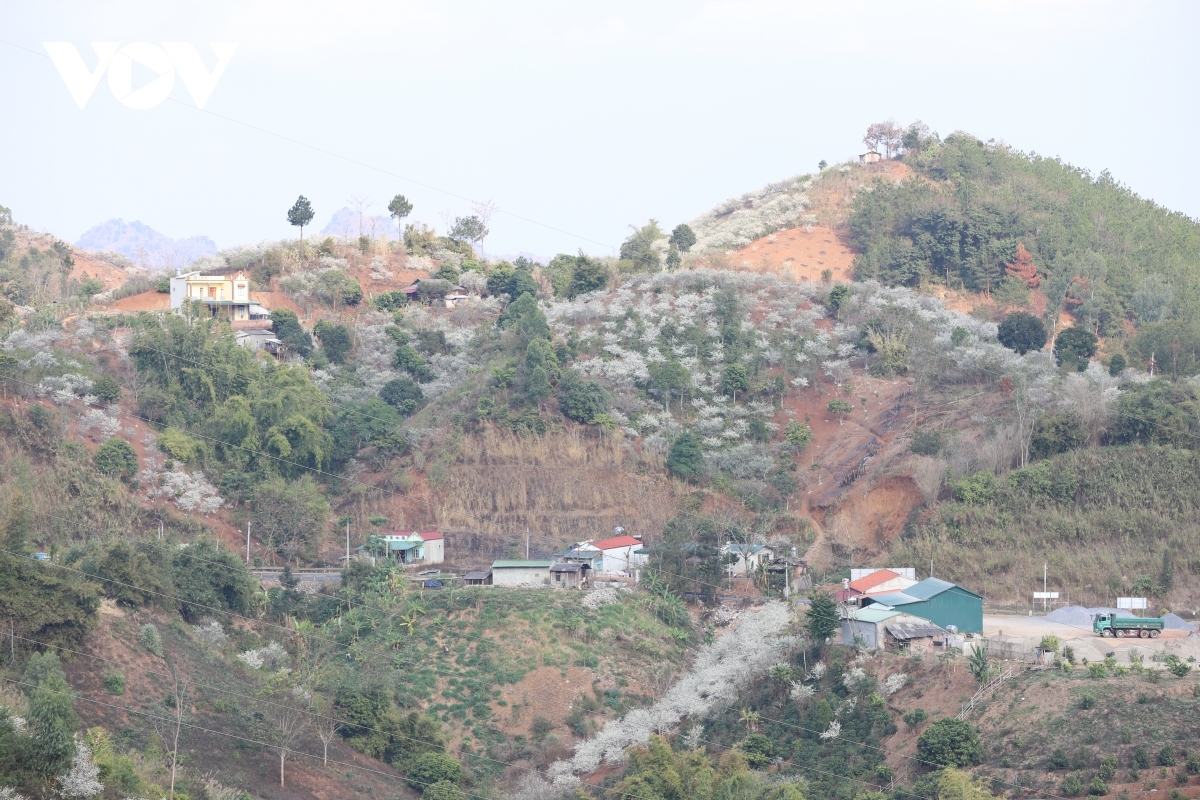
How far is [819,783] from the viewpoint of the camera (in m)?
30.2

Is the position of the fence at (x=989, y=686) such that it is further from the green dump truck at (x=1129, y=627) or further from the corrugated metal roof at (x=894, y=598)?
the corrugated metal roof at (x=894, y=598)

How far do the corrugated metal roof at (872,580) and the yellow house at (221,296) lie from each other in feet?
105

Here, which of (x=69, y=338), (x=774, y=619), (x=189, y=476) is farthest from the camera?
(x=69, y=338)

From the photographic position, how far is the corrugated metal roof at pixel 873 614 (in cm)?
3469

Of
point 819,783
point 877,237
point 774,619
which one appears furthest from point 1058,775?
point 877,237

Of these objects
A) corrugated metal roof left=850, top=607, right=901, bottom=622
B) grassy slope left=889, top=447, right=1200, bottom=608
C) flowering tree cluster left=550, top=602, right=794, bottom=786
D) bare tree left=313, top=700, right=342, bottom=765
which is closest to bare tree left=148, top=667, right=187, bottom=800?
bare tree left=313, top=700, right=342, bottom=765

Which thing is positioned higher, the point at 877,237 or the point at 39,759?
the point at 877,237

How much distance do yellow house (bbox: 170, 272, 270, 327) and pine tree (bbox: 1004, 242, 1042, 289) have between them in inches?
1327

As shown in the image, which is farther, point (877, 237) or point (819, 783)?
point (877, 237)

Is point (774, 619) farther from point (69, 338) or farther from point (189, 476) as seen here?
point (69, 338)

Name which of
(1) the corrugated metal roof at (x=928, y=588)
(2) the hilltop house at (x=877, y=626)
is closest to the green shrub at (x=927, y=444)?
(1) the corrugated metal roof at (x=928, y=588)

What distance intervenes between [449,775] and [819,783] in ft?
27.5

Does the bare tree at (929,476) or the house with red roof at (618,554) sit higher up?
the bare tree at (929,476)

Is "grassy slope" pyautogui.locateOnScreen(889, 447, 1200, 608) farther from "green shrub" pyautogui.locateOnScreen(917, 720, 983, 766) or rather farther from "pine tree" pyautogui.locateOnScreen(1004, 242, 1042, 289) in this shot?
"pine tree" pyautogui.locateOnScreen(1004, 242, 1042, 289)
